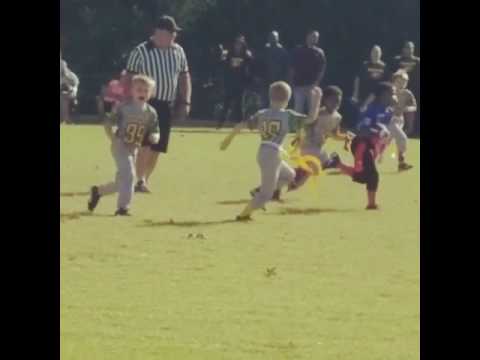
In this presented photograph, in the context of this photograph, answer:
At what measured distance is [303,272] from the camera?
1171cm

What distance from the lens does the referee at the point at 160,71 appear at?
18562 mm

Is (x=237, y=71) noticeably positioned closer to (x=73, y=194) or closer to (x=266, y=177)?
(x=73, y=194)

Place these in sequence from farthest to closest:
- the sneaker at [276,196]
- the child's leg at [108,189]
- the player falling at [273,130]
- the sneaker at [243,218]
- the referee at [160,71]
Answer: the referee at [160,71]
the sneaker at [276,196]
the child's leg at [108,189]
the player falling at [273,130]
the sneaker at [243,218]

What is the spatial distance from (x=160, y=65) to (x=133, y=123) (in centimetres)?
301

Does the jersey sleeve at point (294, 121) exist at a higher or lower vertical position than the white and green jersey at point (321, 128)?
higher

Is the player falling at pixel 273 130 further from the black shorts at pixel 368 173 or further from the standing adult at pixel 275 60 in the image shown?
the standing adult at pixel 275 60

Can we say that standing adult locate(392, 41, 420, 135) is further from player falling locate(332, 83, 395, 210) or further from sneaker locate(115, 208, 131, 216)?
sneaker locate(115, 208, 131, 216)

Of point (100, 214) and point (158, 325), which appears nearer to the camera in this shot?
point (158, 325)

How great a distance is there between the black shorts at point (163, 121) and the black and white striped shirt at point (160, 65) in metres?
0.09

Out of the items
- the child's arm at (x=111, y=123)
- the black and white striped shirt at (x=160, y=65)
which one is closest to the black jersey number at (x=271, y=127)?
the child's arm at (x=111, y=123)

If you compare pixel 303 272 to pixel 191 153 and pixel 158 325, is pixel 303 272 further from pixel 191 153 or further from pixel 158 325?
pixel 191 153

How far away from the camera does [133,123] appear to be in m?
15.9
